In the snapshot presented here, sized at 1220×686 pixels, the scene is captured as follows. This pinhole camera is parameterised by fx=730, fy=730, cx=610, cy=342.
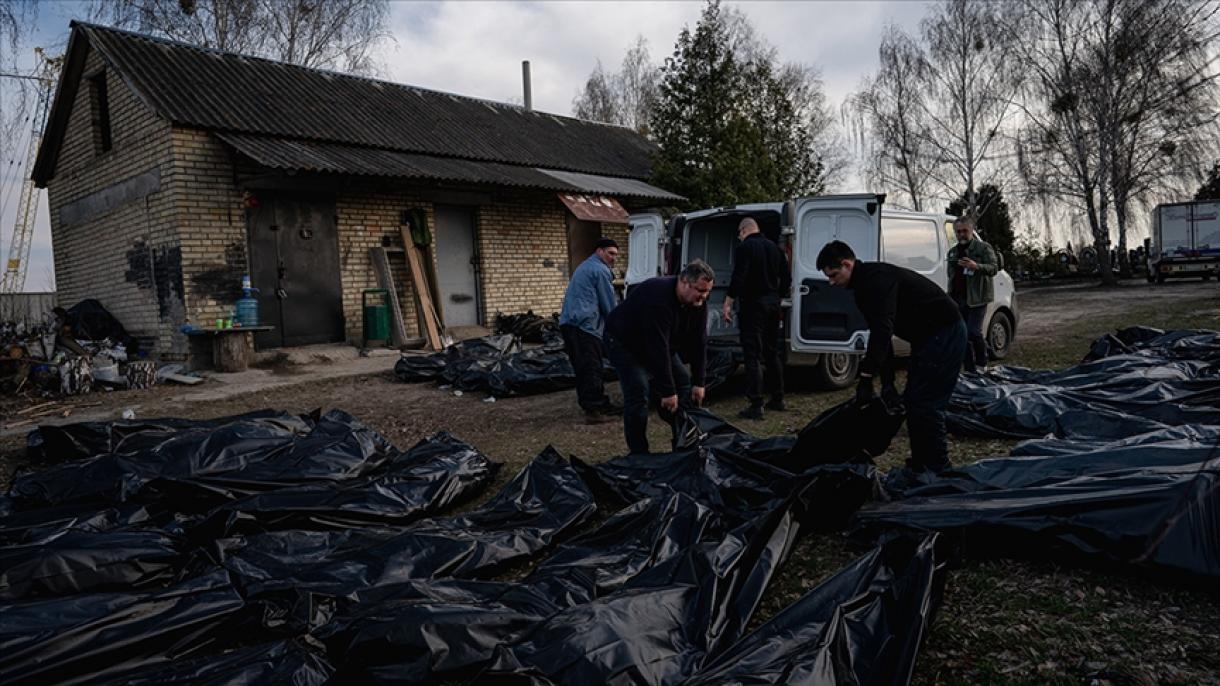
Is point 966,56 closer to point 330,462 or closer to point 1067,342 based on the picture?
point 1067,342

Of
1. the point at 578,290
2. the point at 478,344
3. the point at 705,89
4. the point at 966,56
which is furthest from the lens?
the point at 966,56

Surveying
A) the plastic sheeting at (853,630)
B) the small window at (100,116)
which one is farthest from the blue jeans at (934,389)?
the small window at (100,116)

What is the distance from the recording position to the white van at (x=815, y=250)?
6.86m

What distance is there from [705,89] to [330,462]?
16116mm

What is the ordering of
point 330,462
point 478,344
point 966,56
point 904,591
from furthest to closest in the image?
point 966,56
point 478,344
point 330,462
point 904,591

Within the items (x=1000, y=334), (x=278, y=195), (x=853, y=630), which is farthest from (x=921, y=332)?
(x=278, y=195)

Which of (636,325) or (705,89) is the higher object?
(705,89)

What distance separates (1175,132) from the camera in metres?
23.7

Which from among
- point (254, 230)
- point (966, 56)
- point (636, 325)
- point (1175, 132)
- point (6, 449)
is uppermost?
point (966, 56)

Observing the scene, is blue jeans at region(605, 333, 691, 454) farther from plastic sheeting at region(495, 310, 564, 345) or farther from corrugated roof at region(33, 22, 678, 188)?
corrugated roof at region(33, 22, 678, 188)

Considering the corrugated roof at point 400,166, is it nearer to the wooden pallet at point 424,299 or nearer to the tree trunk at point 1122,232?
the wooden pallet at point 424,299

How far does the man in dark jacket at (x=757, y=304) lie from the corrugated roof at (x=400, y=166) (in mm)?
6522

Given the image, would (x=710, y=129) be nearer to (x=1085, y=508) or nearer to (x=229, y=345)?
(x=229, y=345)

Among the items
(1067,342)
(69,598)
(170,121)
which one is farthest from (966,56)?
(69,598)
